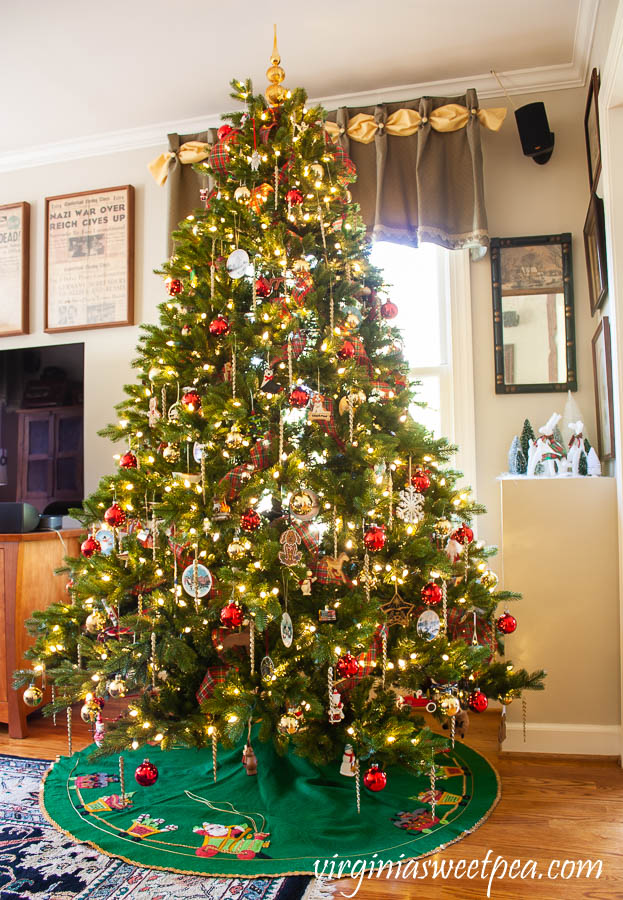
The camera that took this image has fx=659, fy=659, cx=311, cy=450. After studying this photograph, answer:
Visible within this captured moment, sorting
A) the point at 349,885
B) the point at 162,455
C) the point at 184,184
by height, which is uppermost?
the point at 184,184

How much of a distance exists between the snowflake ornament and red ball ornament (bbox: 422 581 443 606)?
0.24m

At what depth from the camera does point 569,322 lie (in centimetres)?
275

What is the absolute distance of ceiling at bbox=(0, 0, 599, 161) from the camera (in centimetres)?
244

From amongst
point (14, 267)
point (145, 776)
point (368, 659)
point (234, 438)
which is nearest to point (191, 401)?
point (234, 438)

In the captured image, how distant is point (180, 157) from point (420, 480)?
6.78 ft

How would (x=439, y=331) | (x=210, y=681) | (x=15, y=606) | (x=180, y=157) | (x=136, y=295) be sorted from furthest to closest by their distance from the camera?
(x=136, y=295)
(x=180, y=157)
(x=439, y=331)
(x=15, y=606)
(x=210, y=681)

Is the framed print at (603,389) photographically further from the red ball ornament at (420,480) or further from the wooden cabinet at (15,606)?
the wooden cabinet at (15,606)

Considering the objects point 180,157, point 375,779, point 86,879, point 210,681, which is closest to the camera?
point 86,879

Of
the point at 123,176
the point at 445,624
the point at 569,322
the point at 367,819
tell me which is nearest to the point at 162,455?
the point at 445,624

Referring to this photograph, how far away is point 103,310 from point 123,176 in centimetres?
70

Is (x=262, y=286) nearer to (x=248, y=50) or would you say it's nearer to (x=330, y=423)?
(x=330, y=423)

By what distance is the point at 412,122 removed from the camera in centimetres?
285

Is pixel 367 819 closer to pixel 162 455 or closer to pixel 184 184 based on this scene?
pixel 162 455

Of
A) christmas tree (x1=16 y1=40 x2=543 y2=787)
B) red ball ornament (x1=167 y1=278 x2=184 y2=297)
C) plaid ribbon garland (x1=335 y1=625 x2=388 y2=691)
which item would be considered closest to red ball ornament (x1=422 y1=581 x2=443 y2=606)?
christmas tree (x1=16 y1=40 x2=543 y2=787)
